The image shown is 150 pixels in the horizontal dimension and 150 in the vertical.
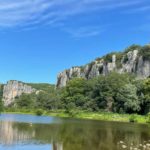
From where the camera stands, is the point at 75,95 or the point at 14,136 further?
the point at 75,95

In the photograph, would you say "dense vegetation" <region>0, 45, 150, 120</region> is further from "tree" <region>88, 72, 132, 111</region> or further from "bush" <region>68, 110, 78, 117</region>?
"bush" <region>68, 110, 78, 117</region>

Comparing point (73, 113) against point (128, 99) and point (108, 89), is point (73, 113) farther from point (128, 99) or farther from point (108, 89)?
point (128, 99)

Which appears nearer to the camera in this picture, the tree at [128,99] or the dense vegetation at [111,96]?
the tree at [128,99]

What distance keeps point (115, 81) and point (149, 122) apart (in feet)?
159

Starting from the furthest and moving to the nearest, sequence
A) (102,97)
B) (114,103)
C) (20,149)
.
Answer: (102,97)
(114,103)
(20,149)

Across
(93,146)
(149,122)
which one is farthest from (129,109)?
(93,146)

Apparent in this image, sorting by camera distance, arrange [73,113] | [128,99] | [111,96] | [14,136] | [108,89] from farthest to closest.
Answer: [108,89]
[111,96]
[73,113]
[128,99]
[14,136]

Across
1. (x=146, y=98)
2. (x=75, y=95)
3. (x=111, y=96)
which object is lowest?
(x=146, y=98)

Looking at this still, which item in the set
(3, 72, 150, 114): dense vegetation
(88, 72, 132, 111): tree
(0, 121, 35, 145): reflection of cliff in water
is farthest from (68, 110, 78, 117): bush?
(0, 121, 35, 145): reflection of cliff in water

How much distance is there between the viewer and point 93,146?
130 ft

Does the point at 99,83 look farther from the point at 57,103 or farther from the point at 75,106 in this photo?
the point at 57,103

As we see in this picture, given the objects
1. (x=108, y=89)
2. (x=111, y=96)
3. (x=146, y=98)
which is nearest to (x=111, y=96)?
(x=111, y=96)

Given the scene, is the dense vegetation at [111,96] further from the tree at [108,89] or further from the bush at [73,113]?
the bush at [73,113]

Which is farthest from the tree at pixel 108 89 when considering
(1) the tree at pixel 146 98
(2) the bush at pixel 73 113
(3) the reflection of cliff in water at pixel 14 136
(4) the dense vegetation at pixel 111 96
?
(3) the reflection of cliff in water at pixel 14 136
